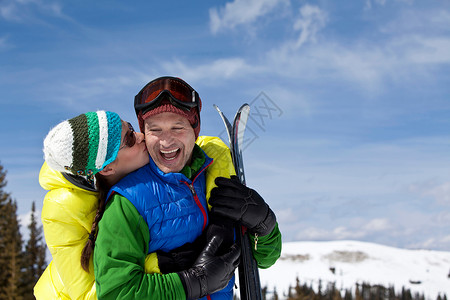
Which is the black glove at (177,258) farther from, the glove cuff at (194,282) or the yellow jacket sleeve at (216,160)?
the yellow jacket sleeve at (216,160)

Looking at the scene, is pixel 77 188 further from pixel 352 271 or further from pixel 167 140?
pixel 352 271

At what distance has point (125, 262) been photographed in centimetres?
306

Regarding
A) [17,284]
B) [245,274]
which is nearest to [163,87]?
[245,274]

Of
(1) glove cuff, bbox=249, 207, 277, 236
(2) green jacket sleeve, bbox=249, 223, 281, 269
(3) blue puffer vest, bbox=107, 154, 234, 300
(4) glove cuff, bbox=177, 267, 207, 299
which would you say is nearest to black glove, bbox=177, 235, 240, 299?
(4) glove cuff, bbox=177, 267, 207, 299

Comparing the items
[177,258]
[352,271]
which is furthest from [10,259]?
[352,271]

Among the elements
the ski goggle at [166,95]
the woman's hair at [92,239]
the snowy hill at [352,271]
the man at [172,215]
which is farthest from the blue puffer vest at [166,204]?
the snowy hill at [352,271]

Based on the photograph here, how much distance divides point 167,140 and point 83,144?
76 centimetres

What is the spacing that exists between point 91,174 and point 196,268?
1216 millimetres

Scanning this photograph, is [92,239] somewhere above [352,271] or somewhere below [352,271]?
above

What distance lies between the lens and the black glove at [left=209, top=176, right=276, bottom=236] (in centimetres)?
362

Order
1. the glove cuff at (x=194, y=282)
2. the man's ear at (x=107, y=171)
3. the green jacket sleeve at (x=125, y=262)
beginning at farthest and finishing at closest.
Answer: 1. the man's ear at (x=107, y=171)
2. the glove cuff at (x=194, y=282)
3. the green jacket sleeve at (x=125, y=262)

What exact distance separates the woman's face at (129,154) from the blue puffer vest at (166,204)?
81 millimetres

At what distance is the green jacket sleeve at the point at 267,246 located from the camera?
410 cm

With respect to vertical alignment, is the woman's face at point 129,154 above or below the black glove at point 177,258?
above
